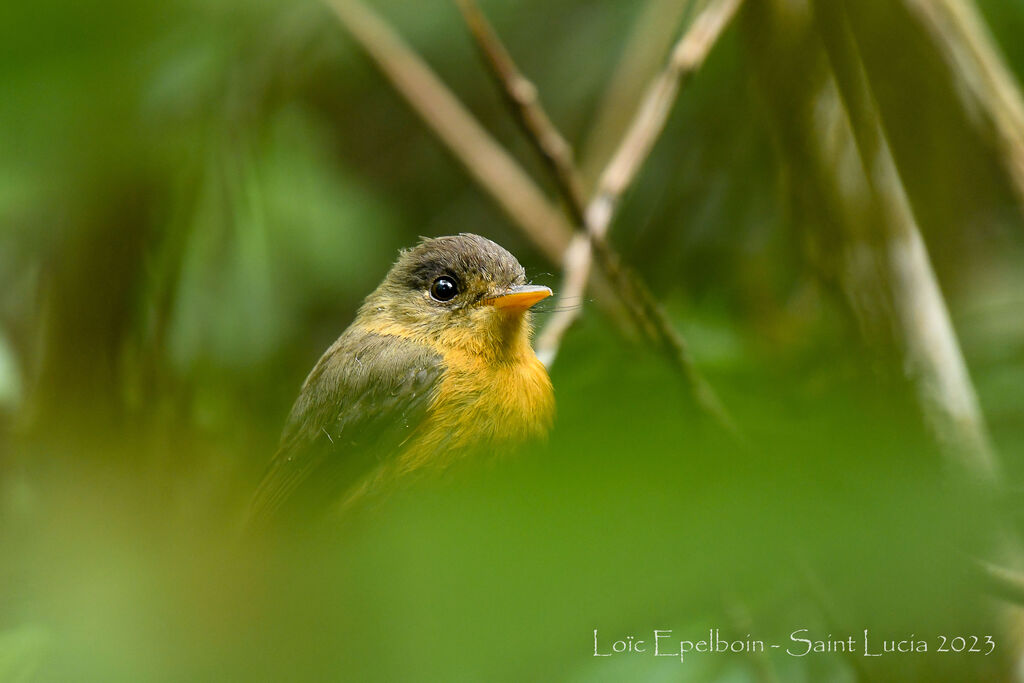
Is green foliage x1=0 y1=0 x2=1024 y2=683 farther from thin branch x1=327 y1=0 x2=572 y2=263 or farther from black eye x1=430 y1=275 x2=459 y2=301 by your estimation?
black eye x1=430 y1=275 x2=459 y2=301

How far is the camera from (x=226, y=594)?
58 cm

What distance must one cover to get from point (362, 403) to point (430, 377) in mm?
227

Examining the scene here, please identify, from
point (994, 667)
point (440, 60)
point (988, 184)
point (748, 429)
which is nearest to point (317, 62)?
point (440, 60)

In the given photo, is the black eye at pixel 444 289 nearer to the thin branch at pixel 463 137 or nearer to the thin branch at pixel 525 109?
the thin branch at pixel 463 137

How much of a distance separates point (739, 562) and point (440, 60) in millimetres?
4303

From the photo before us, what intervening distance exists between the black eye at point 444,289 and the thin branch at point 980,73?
154 centimetres

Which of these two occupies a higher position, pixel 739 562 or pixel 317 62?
pixel 317 62

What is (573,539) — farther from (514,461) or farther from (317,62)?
(317,62)

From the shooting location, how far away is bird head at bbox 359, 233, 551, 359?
9.35ft

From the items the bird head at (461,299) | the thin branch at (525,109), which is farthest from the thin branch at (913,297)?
the bird head at (461,299)

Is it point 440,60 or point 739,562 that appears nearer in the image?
point 739,562

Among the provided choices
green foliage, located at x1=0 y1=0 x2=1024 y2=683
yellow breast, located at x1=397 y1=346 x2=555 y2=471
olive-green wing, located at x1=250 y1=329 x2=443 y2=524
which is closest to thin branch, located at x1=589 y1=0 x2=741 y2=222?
green foliage, located at x1=0 y1=0 x2=1024 y2=683

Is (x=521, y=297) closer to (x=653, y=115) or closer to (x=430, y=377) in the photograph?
(x=430, y=377)

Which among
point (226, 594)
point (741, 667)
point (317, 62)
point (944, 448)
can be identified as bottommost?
point (741, 667)
